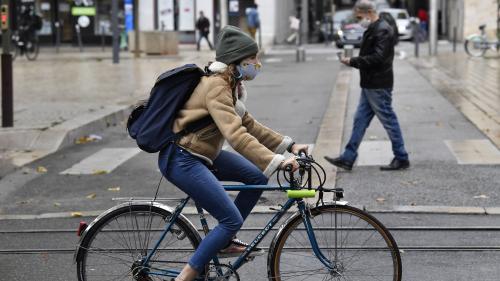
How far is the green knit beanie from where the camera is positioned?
483 cm

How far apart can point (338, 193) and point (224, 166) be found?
630mm

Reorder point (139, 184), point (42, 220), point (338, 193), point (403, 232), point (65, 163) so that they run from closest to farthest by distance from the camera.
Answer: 1. point (338, 193)
2. point (403, 232)
3. point (42, 220)
4. point (139, 184)
5. point (65, 163)

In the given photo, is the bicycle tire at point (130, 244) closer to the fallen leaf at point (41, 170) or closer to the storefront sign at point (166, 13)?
the fallen leaf at point (41, 170)

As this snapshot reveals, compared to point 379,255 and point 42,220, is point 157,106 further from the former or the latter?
point 42,220

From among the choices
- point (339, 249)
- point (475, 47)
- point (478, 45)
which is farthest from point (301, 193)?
point (475, 47)

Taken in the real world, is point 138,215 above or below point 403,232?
above

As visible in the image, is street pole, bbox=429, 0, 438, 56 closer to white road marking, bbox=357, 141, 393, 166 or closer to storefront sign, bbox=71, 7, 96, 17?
storefront sign, bbox=71, 7, 96, 17

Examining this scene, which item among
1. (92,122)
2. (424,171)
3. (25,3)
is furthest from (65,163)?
(25,3)

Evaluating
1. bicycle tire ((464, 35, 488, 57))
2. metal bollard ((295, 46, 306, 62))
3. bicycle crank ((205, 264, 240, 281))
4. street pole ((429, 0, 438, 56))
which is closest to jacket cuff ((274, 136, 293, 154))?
bicycle crank ((205, 264, 240, 281))

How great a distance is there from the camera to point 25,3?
41.1 meters

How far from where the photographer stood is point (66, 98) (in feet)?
56.4

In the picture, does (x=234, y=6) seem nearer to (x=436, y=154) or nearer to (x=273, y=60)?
(x=273, y=60)

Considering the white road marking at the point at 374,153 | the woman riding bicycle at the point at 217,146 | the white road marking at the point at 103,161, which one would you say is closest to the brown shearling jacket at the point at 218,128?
the woman riding bicycle at the point at 217,146

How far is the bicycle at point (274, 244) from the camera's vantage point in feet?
16.1
